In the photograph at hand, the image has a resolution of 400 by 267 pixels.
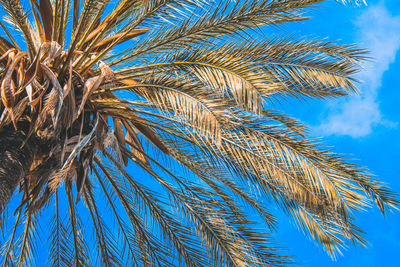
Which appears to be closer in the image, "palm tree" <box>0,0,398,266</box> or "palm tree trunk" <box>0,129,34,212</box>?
"palm tree trunk" <box>0,129,34,212</box>

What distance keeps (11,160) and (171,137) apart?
2633 mm

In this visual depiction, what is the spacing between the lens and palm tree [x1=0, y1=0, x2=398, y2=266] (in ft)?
17.2

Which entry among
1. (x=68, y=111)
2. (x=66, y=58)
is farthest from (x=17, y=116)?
(x=66, y=58)

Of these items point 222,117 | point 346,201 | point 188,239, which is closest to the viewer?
point 222,117

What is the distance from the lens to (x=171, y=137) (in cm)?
715

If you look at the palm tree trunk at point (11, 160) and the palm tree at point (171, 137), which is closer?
the palm tree trunk at point (11, 160)

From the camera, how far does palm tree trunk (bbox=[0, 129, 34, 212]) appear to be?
16.1 feet

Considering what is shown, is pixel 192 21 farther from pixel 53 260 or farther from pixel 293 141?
pixel 53 260

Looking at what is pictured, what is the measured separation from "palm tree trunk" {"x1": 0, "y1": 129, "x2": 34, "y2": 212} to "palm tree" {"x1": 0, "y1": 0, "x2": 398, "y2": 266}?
14 millimetres

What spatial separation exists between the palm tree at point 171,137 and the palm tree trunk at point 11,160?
1 centimetres

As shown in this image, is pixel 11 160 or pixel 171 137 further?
pixel 171 137

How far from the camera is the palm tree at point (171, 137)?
5242mm

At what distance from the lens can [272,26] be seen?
20.7 ft

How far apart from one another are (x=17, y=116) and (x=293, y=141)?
10.6 ft
